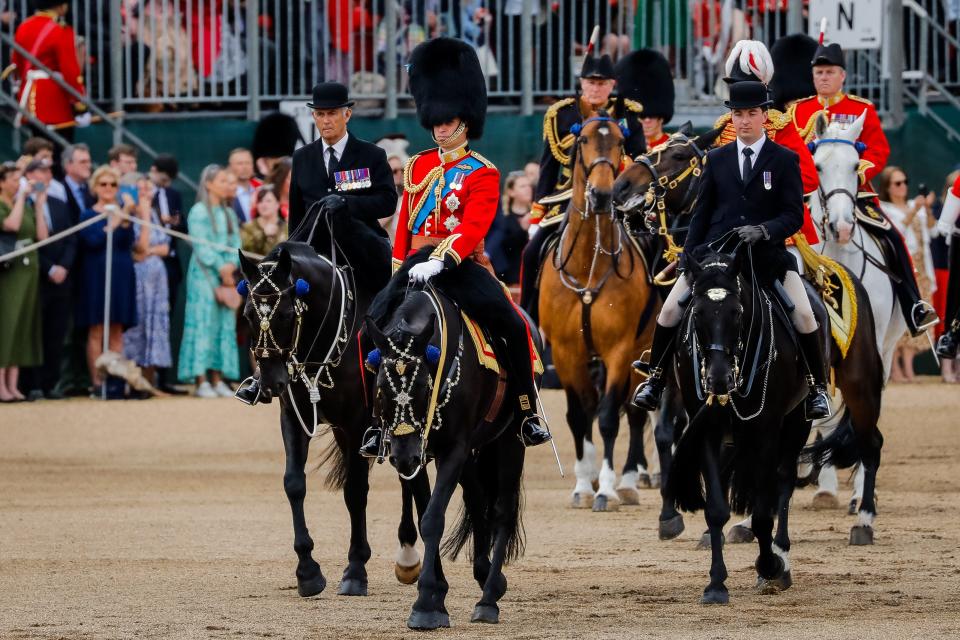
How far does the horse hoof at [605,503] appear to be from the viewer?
13.9 m

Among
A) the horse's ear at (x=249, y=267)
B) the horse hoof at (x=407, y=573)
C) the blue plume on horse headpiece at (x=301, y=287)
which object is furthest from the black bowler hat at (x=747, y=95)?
the horse hoof at (x=407, y=573)

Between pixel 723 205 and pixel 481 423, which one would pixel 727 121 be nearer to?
pixel 723 205

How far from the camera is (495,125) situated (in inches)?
862

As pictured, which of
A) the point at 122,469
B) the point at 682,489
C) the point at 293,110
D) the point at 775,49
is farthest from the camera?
the point at 293,110

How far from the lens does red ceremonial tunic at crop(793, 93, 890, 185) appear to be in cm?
1409

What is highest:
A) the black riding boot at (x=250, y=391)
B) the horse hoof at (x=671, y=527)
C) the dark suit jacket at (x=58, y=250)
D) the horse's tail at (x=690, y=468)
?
the dark suit jacket at (x=58, y=250)

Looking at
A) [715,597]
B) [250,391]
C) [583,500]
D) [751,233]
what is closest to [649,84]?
[583,500]

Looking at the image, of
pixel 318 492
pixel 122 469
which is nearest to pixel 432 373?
pixel 318 492

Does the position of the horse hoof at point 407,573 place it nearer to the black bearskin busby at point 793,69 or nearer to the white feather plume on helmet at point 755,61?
the white feather plume on helmet at point 755,61

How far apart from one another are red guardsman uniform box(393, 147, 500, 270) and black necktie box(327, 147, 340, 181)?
1141mm

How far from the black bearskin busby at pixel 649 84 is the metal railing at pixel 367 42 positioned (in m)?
5.31

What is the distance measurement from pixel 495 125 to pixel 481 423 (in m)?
12.9

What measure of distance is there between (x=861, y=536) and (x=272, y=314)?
167 inches

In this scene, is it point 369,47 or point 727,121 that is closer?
point 727,121
